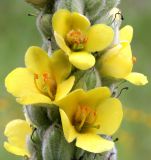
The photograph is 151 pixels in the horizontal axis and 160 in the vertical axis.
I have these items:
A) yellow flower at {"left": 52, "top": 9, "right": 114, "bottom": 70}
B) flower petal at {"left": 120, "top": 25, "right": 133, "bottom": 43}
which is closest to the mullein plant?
yellow flower at {"left": 52, "top": 9, "right": 114, "bottom": 70}

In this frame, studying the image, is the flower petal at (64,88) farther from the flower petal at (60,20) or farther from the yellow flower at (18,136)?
the yellow flower at (18,136)

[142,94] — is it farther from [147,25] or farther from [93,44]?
[93,44]

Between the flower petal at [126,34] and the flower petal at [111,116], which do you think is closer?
the flower petal at [111,116]

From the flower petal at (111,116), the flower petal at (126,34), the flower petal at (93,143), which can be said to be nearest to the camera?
the flower petal at (93,143)

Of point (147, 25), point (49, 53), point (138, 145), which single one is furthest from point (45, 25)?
point (147, 25)

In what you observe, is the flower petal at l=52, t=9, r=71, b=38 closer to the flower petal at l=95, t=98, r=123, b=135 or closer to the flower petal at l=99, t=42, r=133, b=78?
the flower petal at l=99, t=42, r=133, b=78

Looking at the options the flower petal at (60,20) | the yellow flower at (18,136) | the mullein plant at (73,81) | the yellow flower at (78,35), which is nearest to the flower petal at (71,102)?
the mullein plant at (73,81)

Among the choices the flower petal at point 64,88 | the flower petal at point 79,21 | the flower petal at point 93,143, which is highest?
the flower petal at point 79,21
